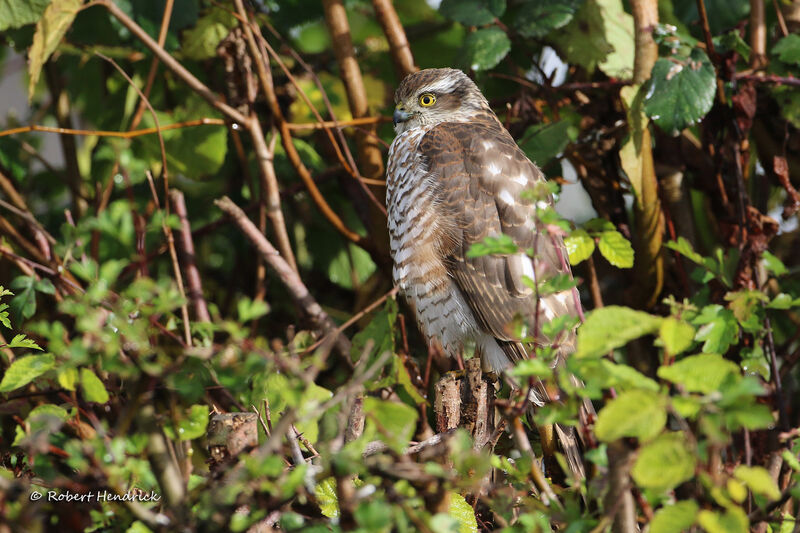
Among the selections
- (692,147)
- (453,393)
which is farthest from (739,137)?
(453,393)

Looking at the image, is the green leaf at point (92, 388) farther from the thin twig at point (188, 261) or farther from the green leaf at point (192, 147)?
the green leaf at point (192, 147)

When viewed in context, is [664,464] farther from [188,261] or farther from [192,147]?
[192,147]

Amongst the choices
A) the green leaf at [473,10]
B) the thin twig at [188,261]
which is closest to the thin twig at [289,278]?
the thin twig at [188,261]

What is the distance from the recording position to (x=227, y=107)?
3549 millimetres

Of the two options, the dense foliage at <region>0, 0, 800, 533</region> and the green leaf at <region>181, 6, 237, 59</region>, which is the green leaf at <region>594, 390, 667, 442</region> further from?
the green leaf at <region>181, 6, 237, 59</region>

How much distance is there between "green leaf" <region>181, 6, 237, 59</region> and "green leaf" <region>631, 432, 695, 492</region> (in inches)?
120

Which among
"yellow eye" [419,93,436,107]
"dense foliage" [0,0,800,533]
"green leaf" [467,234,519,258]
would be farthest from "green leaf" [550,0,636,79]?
"green leaf" [467,234,519,258]

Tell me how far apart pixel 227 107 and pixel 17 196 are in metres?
1.10

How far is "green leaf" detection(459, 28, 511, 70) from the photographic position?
136 inches

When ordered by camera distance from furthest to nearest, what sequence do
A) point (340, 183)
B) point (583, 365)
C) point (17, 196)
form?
point (340, 183) → point (17, 196) → point (583, 365)

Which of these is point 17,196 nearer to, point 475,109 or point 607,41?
point 475,109

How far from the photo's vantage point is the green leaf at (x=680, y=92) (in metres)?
3.12

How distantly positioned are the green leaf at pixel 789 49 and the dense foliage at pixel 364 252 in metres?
0.13

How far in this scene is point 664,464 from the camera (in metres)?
1.25
